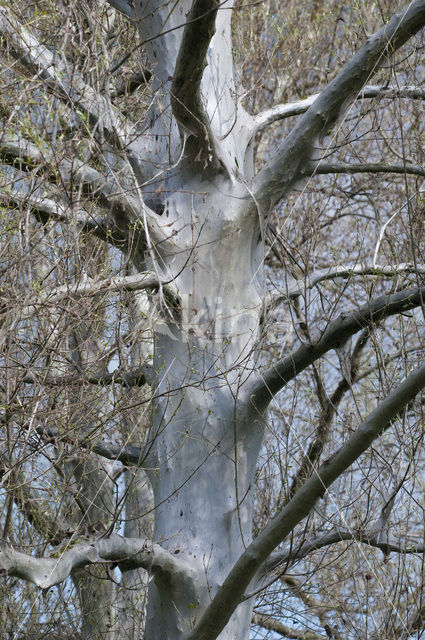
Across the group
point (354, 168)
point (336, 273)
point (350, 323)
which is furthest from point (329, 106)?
point (350, 323)

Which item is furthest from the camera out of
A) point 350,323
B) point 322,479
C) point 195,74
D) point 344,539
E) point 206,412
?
point 206,412

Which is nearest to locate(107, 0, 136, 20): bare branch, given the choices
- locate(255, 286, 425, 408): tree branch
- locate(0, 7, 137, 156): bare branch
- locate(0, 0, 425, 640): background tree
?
locate(0, 0, 425, 640): background tree

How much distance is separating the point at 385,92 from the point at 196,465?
8.82 feet

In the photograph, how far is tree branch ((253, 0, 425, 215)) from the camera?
16.5 feet

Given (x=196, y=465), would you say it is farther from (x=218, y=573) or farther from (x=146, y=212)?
(x=146, y=212)

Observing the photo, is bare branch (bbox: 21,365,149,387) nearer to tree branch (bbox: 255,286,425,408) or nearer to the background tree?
the background tree

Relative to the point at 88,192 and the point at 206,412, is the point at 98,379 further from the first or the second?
the point at 88,192

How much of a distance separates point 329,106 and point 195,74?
0.96 meters

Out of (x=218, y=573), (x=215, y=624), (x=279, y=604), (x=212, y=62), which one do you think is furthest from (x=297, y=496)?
(x=279, y=604)

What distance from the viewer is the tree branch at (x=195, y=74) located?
449 cm

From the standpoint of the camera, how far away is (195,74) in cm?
484

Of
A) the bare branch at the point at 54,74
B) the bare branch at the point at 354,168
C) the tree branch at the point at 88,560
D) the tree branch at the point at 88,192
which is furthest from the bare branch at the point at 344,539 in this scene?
the bare branch at the point at 54,74

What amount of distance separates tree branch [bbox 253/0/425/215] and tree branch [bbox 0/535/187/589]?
234 centimetres

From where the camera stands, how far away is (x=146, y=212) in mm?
5402
